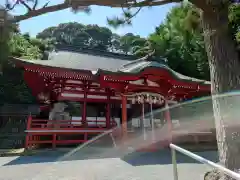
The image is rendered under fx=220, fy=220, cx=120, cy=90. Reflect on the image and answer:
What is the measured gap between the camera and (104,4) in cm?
280

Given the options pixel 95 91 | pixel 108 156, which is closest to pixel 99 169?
pixel 108 156

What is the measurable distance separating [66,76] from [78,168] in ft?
12.3

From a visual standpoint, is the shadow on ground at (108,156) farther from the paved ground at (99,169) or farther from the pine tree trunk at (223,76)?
the pine tree trunk at (223,76)

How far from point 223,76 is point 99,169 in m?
3.46

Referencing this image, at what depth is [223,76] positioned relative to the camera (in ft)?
9.84

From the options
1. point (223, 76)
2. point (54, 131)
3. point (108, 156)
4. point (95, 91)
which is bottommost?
point (108, 156)

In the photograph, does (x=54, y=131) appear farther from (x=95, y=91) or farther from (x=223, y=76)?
(x=223, y=76)

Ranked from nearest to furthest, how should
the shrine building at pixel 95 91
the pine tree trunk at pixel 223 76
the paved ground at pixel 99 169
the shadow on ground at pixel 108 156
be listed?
the pine tree trunk at pixel 223 76 → the paved ground at pixel 99 169 → the shadow on ground at pixel 108 156 → the shrine building at pixel 95 91

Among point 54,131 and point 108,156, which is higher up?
point 54,131

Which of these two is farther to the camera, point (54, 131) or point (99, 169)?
point (54, 131)

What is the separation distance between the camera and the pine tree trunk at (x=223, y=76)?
2.88 meters

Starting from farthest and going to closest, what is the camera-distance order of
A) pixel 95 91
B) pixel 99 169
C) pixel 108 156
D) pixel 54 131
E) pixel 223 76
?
pixel 95 91, pixel 54 131, pixel 108 156, pixel 99 169, pixel 223 76

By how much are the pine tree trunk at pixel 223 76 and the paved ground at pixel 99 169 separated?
5.47ft

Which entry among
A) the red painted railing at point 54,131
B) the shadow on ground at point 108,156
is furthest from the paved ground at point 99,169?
the red painted railing at point 54,131
